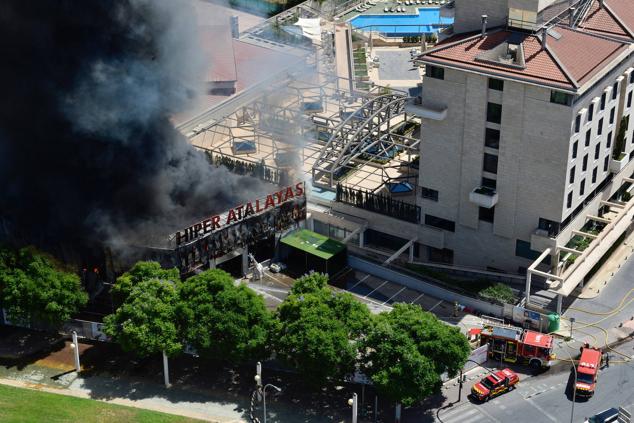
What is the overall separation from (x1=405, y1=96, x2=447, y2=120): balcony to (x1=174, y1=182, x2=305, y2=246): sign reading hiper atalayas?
43.8 ft

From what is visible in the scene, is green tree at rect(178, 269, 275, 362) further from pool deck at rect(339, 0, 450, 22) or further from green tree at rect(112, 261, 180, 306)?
pool deck at rect(339, 0, 450, 22)

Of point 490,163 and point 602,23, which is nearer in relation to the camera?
point 490,163

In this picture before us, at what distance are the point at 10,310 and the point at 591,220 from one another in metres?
53.5

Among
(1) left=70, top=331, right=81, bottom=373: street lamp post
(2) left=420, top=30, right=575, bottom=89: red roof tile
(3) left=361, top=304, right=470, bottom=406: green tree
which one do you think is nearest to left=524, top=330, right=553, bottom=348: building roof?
(3) left=361, top=304, right=470, bottom=406: green tree

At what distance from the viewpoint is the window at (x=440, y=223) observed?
99394 mm

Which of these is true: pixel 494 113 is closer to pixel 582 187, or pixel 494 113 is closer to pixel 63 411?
pixel 582 187

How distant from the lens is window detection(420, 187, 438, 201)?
9912 centimetres

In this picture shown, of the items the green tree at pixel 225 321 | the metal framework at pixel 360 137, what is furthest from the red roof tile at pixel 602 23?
the green tree at pixel 225 321

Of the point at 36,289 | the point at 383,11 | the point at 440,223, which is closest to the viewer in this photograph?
the point at 36,289

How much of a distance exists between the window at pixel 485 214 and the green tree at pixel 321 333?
1874 centimetres

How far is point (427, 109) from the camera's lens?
94750mm

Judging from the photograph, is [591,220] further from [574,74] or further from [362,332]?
[362,332]

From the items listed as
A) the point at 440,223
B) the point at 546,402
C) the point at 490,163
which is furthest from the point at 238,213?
the point at 546,402

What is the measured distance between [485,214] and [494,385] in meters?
19.2
